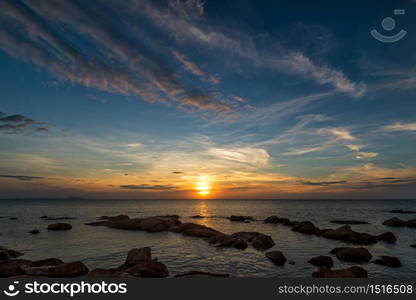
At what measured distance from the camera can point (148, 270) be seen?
17.2 metres

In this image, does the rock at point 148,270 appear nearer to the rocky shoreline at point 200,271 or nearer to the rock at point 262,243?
the rocky shoreline at point 200,271

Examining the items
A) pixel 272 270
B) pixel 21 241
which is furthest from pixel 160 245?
pixel 21 241

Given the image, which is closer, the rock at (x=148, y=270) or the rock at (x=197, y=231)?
the rock at (x=148, y=270)

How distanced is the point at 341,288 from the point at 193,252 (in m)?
18.5

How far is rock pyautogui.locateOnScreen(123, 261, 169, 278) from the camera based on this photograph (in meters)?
16.6

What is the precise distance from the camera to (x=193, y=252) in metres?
26.4

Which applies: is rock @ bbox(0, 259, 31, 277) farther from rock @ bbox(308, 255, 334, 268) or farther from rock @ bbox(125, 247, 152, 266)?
rock @ bbox(308, 255, 334, 268)

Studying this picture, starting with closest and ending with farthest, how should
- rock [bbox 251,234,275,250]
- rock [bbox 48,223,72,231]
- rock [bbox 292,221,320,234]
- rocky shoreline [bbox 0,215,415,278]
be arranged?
rocky shoreline [bbox 0,215,415,278] < rock [bbox 251,234,275,250] < rock [bbox 292,221,320,234] < rock [bbox 48,223,72,231]

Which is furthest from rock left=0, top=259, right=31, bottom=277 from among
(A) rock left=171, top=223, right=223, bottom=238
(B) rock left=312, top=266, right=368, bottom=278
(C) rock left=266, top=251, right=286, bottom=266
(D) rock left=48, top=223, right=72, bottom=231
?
(D) rock left=48, top=223, right=72, bottom=231

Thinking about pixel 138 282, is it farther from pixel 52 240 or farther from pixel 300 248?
pixel 52 240

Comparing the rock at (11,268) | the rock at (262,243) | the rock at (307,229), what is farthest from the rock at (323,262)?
the rock at (11,268)

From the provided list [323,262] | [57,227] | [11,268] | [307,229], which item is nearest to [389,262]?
[323,262]

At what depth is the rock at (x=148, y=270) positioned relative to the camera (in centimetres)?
1661

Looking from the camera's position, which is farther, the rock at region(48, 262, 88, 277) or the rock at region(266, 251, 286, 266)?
the rock at region(266, 251, 286, 266)
